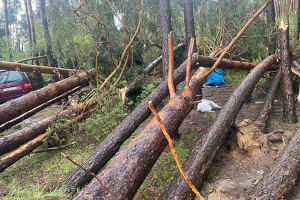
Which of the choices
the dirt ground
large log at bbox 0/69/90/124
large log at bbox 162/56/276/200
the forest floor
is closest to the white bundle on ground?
the forest floor

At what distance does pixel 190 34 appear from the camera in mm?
7223

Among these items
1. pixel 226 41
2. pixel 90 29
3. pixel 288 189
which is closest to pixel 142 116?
pixel 288 189

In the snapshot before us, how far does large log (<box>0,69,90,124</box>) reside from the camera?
4.76 m

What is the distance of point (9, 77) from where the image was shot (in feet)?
28.0

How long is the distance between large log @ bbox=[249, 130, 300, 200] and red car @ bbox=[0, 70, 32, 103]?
823cm

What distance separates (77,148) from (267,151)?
3.78m

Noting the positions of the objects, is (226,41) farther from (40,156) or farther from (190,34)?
(40,156)

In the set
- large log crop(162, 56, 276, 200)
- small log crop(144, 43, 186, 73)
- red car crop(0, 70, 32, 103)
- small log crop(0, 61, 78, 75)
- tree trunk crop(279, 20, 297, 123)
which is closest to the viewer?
large log crop(162, 56, 276, 200)

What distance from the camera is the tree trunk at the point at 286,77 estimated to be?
5.43 meters

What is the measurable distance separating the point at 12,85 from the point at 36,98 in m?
3.88

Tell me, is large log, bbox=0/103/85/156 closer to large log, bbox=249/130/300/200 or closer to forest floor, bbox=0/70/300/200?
forest floor, bbox=0/70/300/200

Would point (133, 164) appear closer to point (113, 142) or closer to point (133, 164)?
point (133, 164)

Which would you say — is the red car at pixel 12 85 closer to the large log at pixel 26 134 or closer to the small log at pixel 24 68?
the small log at pixel 24 68

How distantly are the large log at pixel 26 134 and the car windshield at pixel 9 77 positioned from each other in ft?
12.7
